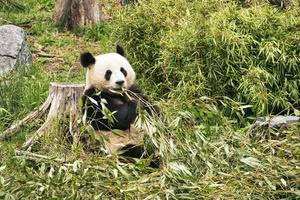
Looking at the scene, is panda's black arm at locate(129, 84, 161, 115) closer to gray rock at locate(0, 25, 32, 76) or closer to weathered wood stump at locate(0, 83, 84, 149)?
weathered wood stump at locate(0, 83, 84, 149)

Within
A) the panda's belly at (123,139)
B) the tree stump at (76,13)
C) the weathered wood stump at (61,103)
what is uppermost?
the tree stump at (76,13)

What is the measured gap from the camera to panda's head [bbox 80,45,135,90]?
17.0 ft

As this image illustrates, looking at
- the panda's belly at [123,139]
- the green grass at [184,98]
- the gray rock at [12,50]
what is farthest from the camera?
the gray rock at [12,50]

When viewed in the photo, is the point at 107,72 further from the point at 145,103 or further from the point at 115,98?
the point at 145,103

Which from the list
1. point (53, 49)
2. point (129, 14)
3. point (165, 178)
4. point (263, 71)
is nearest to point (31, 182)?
point (165, 178)

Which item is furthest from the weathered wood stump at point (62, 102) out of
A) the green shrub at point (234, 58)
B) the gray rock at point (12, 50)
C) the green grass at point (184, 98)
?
the gray rock at point (12, 50)

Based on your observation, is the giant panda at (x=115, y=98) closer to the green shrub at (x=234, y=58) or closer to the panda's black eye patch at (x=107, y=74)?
the panda's black eye patch at (x=107, y=74)

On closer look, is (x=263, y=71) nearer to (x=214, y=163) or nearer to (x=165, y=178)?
(x=214, y=163)

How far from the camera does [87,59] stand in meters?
5.29

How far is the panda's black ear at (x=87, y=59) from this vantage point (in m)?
5.24

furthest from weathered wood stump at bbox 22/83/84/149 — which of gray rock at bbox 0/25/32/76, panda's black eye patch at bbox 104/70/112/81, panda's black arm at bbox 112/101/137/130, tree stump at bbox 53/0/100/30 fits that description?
tree stump at bbox 53/0/100/30

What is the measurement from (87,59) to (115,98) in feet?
1.30

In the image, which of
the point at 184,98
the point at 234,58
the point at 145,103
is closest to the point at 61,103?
the point at 145,103

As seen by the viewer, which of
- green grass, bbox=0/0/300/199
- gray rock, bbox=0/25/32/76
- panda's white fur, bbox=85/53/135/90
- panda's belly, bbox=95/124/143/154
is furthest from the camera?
gray rock, bbox=0/25/32/76
